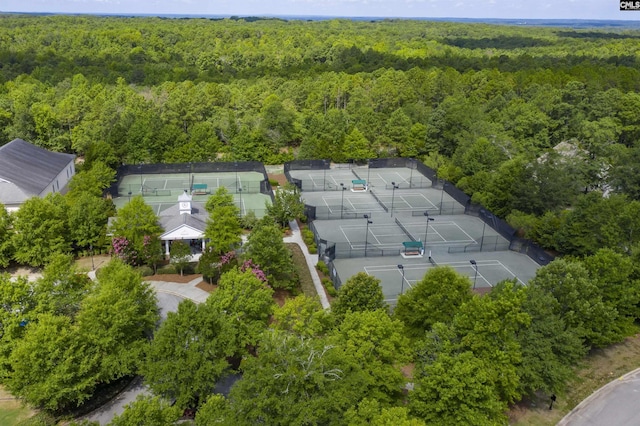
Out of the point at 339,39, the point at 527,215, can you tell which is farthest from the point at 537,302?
the point at 339,39

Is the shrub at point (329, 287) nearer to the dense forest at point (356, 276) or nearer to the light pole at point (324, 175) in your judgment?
the dense forest at point (356, 276)

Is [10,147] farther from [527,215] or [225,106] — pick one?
[527,215]

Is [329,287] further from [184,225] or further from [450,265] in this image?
[184,225]

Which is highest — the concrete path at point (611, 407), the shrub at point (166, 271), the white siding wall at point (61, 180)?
the white siding wall at point (61, 180)

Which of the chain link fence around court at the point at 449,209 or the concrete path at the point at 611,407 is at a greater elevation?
the chain link fence around court at the point at 449,209

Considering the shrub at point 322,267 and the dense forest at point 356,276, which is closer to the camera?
the dense forest at point 356,276

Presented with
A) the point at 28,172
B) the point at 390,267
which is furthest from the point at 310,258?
the point at 28,172

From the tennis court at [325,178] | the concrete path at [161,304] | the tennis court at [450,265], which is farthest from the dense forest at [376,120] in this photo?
the concrete path at [161,304]

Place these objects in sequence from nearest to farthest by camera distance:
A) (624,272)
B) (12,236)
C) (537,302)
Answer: (537,302) < (624,272) < (12,236)
